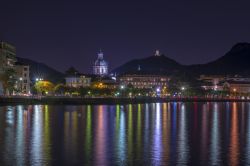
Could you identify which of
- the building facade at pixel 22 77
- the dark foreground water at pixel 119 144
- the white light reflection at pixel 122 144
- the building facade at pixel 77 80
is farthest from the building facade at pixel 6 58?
the building facade at pixel 77 80

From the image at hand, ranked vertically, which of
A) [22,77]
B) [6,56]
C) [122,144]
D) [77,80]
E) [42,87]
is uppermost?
[6,56]

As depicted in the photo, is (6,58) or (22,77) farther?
(22,77)

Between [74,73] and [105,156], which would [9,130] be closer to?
[105,156]

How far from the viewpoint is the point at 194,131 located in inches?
1710

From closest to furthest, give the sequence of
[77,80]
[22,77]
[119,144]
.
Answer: [119,144]
[22,77]
[77,80]

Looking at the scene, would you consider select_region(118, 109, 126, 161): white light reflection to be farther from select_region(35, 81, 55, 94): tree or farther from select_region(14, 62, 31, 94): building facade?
select_region(35, 81, 55, 94): tree

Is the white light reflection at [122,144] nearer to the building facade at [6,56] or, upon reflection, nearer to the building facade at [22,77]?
the building facade at [6,56]

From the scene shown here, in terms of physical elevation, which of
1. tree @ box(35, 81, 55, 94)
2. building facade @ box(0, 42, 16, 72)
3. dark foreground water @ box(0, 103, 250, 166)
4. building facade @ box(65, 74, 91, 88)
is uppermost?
building facade @ box(0, 42, 16, 72)

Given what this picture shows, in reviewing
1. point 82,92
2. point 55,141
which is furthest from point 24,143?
point 82,92

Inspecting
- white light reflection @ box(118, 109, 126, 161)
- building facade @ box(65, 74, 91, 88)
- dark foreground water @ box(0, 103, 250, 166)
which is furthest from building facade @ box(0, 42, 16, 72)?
→ white light reflection @ box(118, 109, 126, 161)

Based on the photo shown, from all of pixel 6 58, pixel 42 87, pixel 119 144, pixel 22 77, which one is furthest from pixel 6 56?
pixel 119 144

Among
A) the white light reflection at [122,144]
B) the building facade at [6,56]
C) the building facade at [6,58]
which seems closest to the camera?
the white light reflection at [122,144]

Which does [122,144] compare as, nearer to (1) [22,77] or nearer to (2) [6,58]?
(2) [6,58]

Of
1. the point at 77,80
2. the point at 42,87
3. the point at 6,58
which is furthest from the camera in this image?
the point at 77,80
